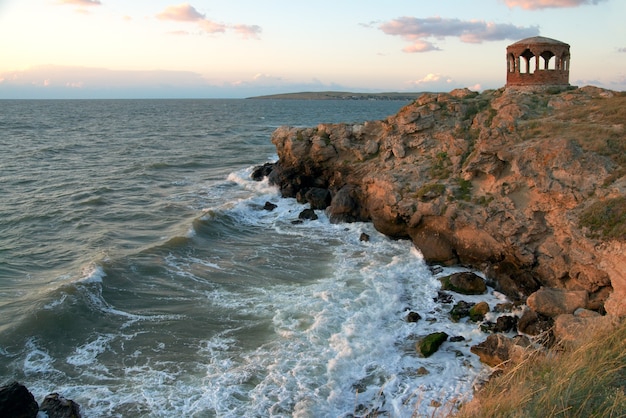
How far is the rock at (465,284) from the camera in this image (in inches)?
725

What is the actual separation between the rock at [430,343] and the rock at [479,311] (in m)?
1.93

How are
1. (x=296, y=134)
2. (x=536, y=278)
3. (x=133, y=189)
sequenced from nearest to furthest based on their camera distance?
1. (x=536, y=278)
2. (x=296, y=134)
3. (x=133, y=189)

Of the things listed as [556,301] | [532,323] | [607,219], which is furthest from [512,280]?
[607,219]

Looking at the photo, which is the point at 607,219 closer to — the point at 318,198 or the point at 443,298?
the point at 443,298

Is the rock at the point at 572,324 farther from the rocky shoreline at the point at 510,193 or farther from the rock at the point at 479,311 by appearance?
the rock at the point at 479,311

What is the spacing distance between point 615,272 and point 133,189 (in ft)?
100

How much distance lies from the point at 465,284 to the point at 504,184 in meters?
5.19

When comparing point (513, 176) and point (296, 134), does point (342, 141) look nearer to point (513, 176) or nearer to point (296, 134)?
point (296, 134)

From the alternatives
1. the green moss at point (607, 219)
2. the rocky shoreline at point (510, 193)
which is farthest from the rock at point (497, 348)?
the green moss at point (607, 219)

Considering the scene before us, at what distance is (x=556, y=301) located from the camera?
16.0m

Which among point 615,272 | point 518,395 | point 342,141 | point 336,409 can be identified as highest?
point 342,141

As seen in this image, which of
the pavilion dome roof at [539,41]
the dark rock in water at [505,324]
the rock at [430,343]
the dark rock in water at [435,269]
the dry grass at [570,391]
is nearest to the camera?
the dry grass at [570,391]

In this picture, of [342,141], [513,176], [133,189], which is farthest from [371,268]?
[133,189]

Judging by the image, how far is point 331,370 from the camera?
Result: 13.4 metres
